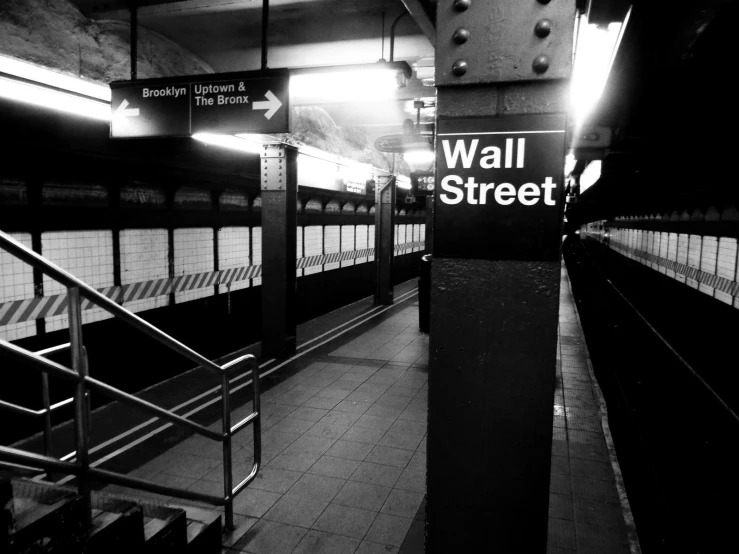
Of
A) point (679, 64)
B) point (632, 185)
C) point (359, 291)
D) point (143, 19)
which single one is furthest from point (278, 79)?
point (632, 185)

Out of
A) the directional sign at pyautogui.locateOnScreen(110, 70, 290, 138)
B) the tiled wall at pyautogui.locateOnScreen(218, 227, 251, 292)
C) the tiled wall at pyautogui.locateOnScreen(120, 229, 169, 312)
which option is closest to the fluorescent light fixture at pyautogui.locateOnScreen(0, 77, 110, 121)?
the directional sign at pyautogui.locateOnScreen(110, 70, 290, 138)

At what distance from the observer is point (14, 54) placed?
15.6ft

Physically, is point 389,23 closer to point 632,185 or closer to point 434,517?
point 434,517

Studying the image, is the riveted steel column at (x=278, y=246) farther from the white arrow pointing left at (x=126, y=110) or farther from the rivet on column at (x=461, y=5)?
the rivet on column at (x=461, y=5)

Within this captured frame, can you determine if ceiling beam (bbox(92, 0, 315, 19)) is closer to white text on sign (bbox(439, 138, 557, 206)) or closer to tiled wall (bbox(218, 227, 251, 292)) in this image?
tiled wall (bbox(218, 227, 251, 292))

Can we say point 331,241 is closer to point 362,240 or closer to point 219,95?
point 362,240

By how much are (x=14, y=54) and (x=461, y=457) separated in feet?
17.8

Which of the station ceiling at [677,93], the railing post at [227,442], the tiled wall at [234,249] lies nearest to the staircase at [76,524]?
the railing post at [227,442]

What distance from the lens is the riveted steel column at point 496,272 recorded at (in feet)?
5.62

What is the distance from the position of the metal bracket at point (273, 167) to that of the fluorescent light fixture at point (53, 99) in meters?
2.76

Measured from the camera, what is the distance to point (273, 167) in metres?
7.89

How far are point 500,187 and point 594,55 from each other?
239cm

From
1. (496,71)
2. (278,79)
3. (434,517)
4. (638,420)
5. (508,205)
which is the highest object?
(278,79)

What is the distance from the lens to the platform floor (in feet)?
11.9
